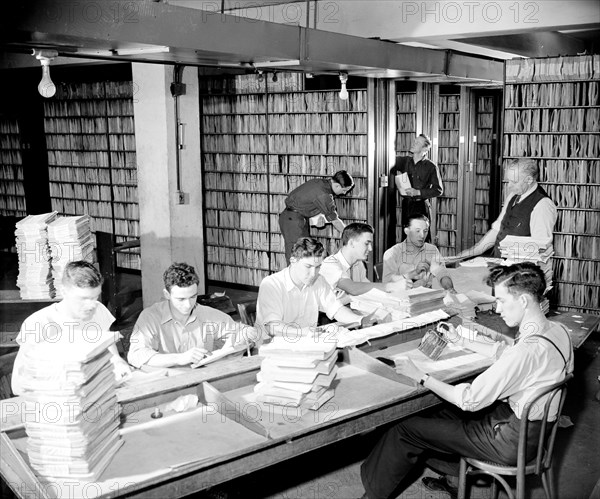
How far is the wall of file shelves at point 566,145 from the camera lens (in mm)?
6590

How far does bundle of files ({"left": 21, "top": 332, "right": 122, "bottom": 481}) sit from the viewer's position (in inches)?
96.7

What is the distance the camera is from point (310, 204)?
7125 millimetres

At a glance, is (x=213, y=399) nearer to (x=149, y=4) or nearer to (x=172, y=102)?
(x=149, y=4)

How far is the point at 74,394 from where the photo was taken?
247 centimetres

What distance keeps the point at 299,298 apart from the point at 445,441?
5.04ft

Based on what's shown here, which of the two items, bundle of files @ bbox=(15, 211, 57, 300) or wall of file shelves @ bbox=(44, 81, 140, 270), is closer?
bundle of files @ bbox=(15, 211, 57, 300)

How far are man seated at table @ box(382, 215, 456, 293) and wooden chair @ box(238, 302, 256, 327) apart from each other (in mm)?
1325

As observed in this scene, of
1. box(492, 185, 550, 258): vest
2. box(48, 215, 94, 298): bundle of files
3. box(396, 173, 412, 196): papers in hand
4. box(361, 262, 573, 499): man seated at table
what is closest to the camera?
box(361, 262, 573, 499): man seated at table

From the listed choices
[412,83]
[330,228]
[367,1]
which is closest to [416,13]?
[367,1]

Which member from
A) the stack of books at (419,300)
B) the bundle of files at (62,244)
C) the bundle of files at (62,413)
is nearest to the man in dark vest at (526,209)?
the stack of books at (419,300)

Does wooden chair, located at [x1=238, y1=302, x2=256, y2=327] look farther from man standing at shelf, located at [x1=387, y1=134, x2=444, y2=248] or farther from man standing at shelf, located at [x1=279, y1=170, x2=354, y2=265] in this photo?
man standing at shelf, located at [x1=387, y1=134, x2=444, y2=248]

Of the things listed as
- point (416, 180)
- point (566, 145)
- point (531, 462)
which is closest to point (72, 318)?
point (531, 462)

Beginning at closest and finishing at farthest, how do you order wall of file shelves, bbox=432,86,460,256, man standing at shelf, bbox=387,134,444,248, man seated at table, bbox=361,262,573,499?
man seated at table, bbox=361,262,573,499, man standing at shelf, bbox=387,134,444,248, wall of file shelves, bbox=432,86,460,256

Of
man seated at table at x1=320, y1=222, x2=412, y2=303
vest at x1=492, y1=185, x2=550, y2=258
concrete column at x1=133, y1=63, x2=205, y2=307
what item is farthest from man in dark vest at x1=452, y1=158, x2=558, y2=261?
concrete column at x1=133, y1=63, x2=205, y2=307
